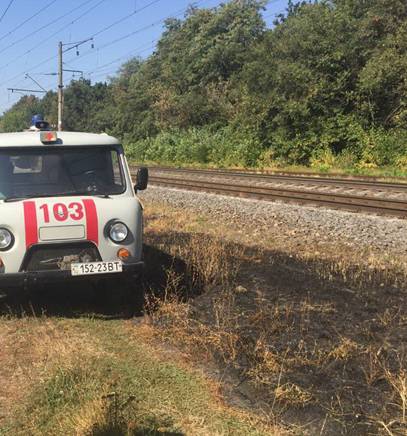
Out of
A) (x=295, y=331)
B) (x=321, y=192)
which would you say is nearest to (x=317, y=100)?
(x=321, y=192)

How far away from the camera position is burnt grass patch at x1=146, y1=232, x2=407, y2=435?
3404mm

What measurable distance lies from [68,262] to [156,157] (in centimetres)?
3757

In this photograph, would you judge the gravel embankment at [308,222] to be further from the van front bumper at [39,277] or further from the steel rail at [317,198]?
the van front bumper at [39,277]

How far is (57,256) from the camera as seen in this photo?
4.95 m

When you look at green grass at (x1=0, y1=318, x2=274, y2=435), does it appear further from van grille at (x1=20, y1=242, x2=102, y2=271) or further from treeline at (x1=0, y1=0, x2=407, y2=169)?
treeline at (x1=0, y1=0, x2=407, y2=169)

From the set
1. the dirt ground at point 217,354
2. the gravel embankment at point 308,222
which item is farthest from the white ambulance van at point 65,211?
the gravel embankment at point 308,222

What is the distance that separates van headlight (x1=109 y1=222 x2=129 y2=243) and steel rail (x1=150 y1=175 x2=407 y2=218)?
6.84 metres

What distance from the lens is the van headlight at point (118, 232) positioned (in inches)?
200

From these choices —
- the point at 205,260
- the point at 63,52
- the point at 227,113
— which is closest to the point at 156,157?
the point at 227,113

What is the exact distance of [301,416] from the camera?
3.31 metres

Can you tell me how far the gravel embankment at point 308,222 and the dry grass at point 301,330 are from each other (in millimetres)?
1329

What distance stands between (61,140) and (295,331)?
3.00 m

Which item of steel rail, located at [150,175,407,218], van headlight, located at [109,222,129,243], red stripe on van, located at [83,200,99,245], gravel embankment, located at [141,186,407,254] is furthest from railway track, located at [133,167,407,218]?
red stripe on van, located at [83,200,99,245]

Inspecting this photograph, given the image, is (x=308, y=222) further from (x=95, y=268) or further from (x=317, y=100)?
(x=317, y=100)
